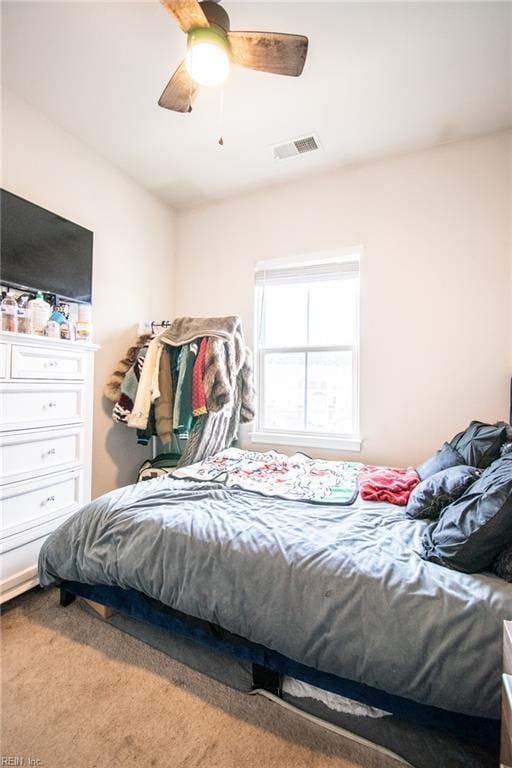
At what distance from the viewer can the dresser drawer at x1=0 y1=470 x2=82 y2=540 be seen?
62.0 inches

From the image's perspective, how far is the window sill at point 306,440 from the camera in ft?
8.54

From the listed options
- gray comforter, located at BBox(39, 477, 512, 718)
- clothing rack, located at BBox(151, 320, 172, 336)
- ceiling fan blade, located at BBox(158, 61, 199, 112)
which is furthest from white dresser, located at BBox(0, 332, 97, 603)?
ceiling fan blade, located at BBox(158, 61, 199, 112)

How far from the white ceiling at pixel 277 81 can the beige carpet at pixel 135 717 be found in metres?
2.85

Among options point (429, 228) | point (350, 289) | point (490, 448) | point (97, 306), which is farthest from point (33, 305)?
point (429, 228)

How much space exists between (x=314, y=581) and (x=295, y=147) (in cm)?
273

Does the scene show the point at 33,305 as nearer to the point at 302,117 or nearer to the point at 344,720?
the point at 302,117

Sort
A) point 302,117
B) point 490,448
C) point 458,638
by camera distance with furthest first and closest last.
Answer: point 302,117, point 490,448, point 458,638

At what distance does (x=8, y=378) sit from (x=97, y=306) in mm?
1124

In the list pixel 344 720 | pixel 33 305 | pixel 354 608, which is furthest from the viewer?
pixel 33 305

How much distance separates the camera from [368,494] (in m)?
1.67

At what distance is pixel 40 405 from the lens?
1.73 metres

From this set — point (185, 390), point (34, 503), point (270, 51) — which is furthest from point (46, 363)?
point (270, 51)

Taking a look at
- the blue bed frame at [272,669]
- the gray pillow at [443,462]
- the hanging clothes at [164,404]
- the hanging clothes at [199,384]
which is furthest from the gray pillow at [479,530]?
the hanging clothes at [164,404]

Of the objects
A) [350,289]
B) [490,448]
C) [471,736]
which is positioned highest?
[350,289]
